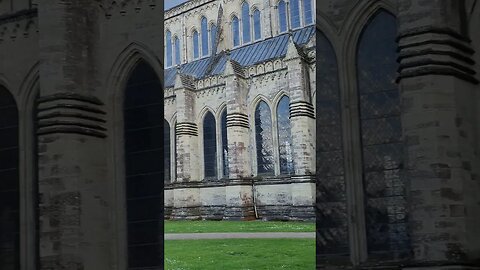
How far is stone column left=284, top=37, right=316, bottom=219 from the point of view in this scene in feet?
71.7

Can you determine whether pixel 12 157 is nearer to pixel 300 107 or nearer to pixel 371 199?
pixel 371 199

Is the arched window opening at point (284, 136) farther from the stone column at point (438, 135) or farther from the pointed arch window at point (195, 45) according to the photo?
the stone column at point (438, 135)

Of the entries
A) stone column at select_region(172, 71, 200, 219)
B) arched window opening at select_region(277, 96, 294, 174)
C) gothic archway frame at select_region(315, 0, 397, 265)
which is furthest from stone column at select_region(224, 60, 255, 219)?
gothic archway frame at select_region(315, 0, 397, 265)

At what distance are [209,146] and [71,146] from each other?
18685mm

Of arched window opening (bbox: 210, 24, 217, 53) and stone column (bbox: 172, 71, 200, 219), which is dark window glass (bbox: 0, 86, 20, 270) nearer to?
stone column (bbox: 172, 71, 200, 219)

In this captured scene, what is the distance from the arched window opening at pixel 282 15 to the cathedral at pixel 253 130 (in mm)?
53

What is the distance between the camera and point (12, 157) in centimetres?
977

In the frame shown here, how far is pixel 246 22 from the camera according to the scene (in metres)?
31.4

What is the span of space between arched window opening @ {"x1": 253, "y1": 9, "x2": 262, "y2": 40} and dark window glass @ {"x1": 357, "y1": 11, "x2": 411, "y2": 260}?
23545 mm

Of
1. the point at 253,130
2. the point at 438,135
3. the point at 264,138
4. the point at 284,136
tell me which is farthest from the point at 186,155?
the point at 438,135

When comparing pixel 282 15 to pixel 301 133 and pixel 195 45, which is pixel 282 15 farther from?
pixel 301 133

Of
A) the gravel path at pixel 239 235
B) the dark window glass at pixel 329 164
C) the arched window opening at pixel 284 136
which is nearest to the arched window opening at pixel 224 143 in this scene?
the arched window opening at pixel 284 136

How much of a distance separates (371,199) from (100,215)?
12.9 feet

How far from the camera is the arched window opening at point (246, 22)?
103 feet
